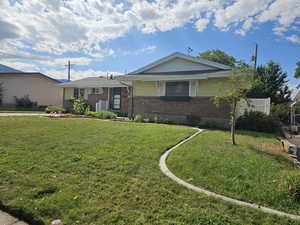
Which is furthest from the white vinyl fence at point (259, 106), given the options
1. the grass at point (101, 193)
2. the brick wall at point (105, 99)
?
the brick wall at point (105, 99)

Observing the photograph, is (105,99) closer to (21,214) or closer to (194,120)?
(194,120)

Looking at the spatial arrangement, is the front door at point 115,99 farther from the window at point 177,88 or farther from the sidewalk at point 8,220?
the sidewalk at point 8,220

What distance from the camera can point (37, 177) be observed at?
2.97m

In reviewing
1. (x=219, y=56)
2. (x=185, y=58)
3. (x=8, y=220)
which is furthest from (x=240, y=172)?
(x=219, y=56)

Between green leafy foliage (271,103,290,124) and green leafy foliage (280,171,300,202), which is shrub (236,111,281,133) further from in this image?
green leafy foliage (280,171,300,202)

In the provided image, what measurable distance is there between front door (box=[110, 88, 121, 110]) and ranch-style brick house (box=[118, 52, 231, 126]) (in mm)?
2602

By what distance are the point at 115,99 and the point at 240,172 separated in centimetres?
1329

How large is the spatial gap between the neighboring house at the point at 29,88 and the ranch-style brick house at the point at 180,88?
1269cm

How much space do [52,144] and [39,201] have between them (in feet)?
9.83

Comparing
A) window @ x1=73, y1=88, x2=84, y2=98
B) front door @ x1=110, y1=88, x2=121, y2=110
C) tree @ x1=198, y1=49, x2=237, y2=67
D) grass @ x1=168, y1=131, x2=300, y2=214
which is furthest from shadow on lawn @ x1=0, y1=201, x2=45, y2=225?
tree @ x1=198, y1=49, x2=237, y2=67

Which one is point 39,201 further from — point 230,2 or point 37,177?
point 230,2

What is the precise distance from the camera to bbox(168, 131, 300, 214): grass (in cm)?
262

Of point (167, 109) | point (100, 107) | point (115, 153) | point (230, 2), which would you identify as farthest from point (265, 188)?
point (100, 107)

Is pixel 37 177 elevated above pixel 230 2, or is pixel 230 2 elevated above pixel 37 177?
pixel 230 2
